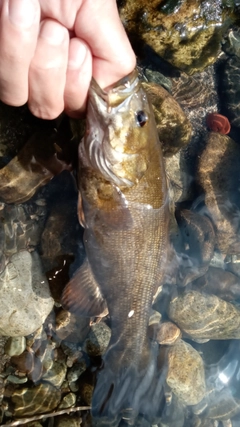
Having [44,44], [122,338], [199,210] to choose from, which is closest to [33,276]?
[122,338]

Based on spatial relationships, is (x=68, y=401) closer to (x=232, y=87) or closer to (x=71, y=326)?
(x=71, y=326)

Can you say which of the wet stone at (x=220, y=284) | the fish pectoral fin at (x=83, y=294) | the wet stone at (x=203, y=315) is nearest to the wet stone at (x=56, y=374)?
the fish pectoral fin at (x=83, y=294)

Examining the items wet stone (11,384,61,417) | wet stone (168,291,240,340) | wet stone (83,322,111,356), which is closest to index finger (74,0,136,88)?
wet stone (83,322,111,356)

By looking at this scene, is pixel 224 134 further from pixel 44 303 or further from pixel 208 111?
pixel 44 303

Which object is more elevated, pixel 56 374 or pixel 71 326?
pixel 71 326

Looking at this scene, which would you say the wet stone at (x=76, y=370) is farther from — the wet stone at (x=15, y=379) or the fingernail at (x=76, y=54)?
the fingernail at (x=76, y=54)

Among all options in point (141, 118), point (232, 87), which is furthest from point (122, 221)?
point (232, 87)
